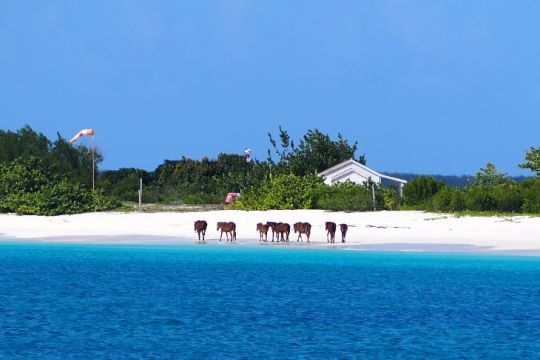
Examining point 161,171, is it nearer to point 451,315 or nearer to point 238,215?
point 238,215

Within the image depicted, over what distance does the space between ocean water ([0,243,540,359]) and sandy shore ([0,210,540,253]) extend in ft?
8.25

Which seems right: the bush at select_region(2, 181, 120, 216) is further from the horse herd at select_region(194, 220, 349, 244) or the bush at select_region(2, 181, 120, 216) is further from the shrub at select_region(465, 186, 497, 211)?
the shrub at select_region(465, 186, 497, 211)

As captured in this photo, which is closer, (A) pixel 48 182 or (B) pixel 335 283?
(B) pixel 335 283

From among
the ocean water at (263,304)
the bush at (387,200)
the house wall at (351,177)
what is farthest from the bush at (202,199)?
the ocean water at (263,304)

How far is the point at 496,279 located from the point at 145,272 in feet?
34.4

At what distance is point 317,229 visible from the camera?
41344 millimetres

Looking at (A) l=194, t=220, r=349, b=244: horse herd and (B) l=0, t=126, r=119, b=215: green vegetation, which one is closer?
(A) l=194, t=220, r=349, b=244: horse herd

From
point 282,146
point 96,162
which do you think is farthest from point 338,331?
point 96,162

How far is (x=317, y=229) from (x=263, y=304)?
15.8 meters

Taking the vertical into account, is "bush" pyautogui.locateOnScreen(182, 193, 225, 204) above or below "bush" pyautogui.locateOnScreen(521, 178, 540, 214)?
above

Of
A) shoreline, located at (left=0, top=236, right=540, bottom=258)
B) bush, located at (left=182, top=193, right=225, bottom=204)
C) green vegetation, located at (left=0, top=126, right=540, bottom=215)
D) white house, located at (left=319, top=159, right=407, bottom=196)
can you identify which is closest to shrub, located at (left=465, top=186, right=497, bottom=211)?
green vegetation, located at (left=0, top=126, right=540, bottom=215)

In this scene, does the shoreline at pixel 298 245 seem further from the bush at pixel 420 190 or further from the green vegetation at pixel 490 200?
the bush at pixel 420 190

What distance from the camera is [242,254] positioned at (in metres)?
35.4

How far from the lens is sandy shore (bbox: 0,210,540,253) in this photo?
3709cm
